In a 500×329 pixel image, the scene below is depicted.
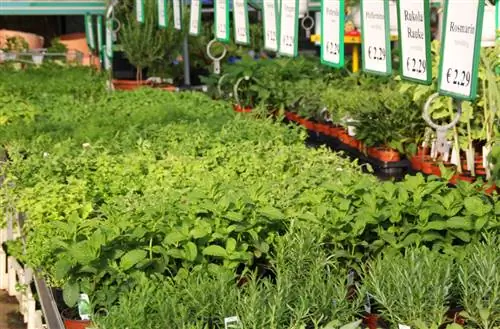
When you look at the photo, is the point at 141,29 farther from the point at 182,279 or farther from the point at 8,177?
the point at 182,279

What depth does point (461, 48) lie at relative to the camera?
385 cm

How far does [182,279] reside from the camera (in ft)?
10.7

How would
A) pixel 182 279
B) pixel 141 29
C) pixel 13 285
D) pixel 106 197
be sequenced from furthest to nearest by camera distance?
1. pixel 141 29
2. pixel 13 285
3. pixel 106 197
4. pixel 182 279

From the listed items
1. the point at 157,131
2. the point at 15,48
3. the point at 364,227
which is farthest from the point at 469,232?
the point at 15,48

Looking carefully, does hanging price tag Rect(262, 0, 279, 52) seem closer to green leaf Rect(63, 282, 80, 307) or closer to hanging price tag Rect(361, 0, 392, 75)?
hanging price tag Rect(361, 0, 392, 75)

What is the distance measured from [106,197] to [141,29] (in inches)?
335

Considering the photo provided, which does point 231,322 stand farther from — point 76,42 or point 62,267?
point 76,42

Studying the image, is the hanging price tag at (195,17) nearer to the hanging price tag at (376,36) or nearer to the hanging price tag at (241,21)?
the hanging price tag at (241,21)

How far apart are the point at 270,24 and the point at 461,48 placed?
9.11 feet

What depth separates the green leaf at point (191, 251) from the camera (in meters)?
3.33

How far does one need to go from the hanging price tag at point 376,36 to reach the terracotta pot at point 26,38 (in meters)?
9.40

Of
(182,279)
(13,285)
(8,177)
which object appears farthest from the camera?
(13,285)

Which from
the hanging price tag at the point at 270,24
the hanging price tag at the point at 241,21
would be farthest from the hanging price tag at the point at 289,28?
the hanging price tag at the point at 241,21

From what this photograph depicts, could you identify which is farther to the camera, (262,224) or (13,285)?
(13,285)
